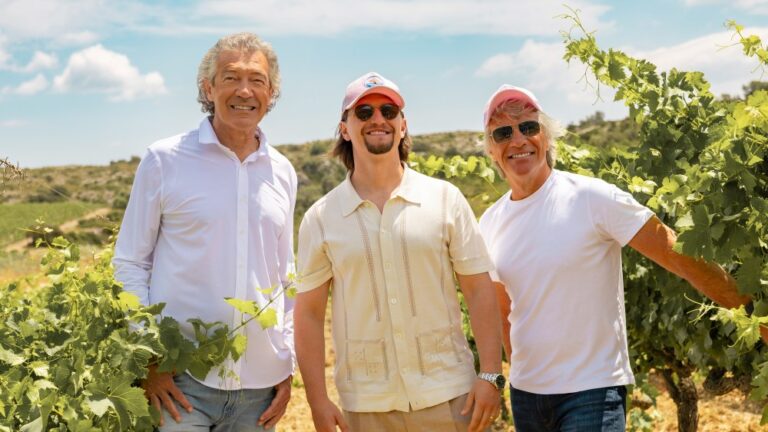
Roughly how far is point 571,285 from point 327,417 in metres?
1.02

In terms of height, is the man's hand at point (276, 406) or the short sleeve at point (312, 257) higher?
the short sleeve at point (312, 257)

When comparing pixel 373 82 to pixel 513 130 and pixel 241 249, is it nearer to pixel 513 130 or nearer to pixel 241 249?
pixel 513 130

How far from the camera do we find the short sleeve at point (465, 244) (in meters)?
3.26

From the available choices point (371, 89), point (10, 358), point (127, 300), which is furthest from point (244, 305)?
point (371, 89)

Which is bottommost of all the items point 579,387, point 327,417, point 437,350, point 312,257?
point 327,417

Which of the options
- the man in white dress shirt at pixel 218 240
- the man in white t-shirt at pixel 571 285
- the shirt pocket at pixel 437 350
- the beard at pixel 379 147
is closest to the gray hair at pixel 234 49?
the man in white dress shirt at pixel 218 240

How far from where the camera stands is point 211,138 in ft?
11.3

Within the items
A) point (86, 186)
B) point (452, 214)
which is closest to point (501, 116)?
point (452, 214)

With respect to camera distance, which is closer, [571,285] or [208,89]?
[571,285]

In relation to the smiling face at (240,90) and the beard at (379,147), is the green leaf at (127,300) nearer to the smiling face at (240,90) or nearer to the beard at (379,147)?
the smiling face at (240,90)

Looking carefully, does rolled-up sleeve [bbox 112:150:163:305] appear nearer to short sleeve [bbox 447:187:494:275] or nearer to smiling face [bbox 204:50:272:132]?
smiling face [bbox 204:50:272:132]

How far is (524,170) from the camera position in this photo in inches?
136

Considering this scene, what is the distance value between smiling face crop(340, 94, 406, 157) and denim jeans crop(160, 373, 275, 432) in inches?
39.9

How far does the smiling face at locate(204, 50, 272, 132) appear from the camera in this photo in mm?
3400
